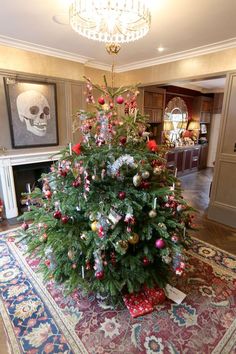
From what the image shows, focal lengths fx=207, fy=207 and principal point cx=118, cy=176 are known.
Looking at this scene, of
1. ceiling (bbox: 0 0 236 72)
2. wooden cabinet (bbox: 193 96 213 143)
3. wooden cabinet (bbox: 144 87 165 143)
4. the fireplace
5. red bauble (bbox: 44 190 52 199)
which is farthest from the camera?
wooden cabinet (bbox: 193 96 213 143)

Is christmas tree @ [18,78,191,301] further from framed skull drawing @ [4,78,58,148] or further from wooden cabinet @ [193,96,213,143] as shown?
wooden cabinet @ [193,96,213,143]

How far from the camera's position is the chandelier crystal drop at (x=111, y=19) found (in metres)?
1.71

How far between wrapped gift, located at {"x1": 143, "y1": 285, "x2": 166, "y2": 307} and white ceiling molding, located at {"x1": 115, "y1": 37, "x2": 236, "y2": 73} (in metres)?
3.17

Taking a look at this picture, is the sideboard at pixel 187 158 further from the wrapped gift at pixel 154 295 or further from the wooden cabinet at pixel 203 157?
the wrapped gift at pixel 154 295

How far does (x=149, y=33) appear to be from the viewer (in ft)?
8.57

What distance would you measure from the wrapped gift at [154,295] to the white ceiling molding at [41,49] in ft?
11.5

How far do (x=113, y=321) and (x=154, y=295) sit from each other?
0.40m

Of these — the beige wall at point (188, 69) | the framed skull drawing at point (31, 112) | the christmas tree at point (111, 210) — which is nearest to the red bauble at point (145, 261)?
the christmas tree at point (111, 210)

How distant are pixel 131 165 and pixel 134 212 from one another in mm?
341

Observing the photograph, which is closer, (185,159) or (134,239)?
(134,239)

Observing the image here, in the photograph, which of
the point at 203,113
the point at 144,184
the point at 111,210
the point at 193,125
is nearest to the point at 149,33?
the point at 144,184

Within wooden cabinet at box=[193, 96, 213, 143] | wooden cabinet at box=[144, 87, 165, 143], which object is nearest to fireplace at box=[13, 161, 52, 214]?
wooden cabinet at box=[144, 87, 165, 143]

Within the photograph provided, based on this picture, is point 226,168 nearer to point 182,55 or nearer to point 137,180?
point 182,55

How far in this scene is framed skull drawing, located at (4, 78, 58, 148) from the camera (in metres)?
3.16
